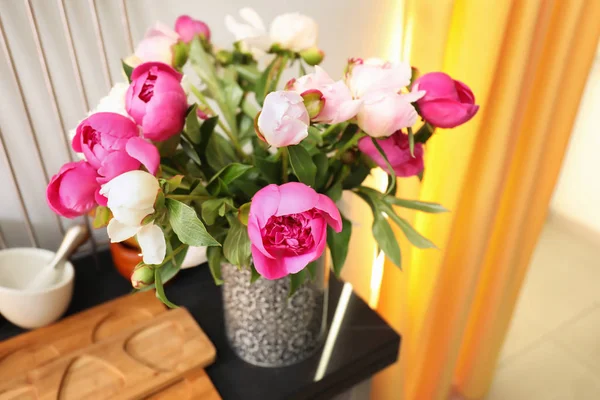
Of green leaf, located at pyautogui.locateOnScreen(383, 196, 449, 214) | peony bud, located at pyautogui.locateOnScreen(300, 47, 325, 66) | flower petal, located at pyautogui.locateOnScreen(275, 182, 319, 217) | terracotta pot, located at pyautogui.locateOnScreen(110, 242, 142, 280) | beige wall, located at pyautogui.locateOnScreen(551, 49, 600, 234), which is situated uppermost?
peony bud, located at pyautogui.locateOnScreen(300, 47, 325, 66)

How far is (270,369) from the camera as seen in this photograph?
0.72 metres

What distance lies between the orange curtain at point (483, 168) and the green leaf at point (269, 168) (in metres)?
0.49

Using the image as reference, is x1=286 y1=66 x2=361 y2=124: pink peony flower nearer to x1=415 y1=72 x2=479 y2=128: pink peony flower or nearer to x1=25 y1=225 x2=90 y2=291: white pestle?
x1=415 y1=72 x2=479 y2=128: pink peony flower

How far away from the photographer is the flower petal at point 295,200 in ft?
1.36

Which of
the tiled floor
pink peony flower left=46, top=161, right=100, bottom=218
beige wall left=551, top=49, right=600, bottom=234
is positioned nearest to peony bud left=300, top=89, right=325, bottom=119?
pink peony flower left=46, top=161, right=100, bottom=218

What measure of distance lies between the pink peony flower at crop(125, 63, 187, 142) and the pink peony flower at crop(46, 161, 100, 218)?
7 centimetres

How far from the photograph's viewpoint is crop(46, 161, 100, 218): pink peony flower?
1.46ft

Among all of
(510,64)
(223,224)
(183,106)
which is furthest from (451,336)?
(183,106)

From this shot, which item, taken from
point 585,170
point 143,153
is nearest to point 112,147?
point 143,153

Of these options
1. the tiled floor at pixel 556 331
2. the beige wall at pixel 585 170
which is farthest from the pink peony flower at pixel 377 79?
the beige wall at pixel 585 170

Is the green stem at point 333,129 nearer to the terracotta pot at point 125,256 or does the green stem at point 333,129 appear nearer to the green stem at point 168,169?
the green stem at point 168,169

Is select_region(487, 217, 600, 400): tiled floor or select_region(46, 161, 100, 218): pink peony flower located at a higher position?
select_region(46, 161, 100, 218): pink peony flower

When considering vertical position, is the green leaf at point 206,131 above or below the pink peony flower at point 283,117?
below

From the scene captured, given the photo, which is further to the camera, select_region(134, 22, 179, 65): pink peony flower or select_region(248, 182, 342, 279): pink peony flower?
select_region(134, 22, 179, 65): pink peony flower
